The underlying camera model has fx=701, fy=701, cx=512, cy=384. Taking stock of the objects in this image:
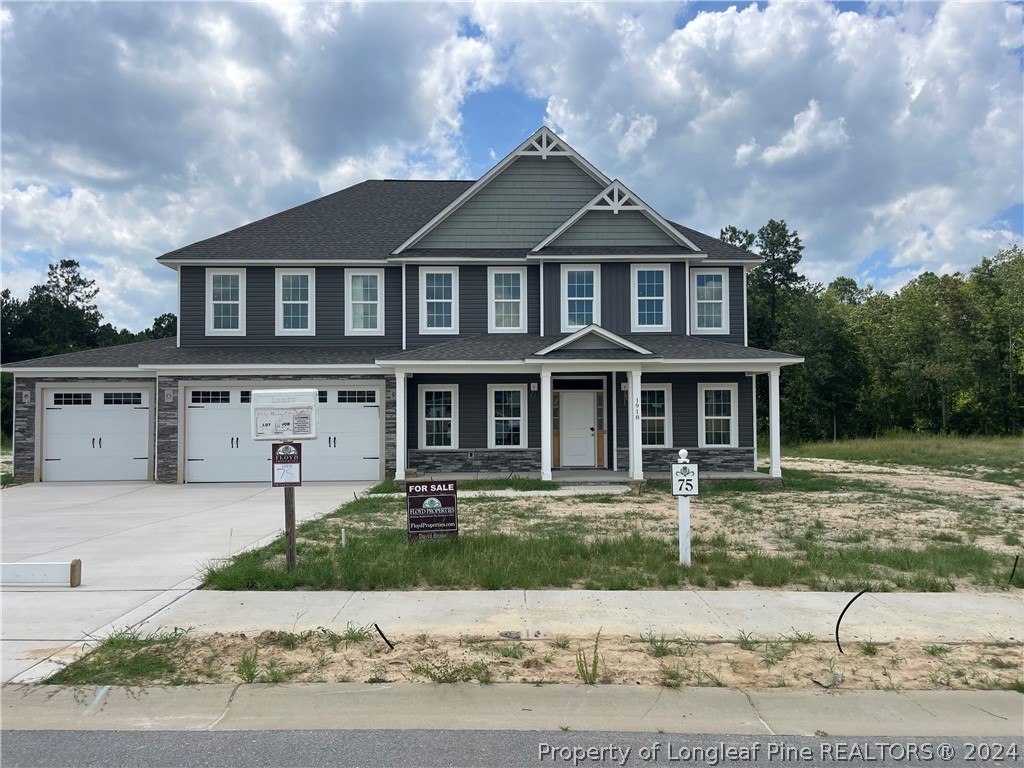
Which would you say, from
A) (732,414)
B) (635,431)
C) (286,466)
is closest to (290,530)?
(286,466)

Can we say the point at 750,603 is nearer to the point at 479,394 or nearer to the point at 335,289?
the point at 479,394

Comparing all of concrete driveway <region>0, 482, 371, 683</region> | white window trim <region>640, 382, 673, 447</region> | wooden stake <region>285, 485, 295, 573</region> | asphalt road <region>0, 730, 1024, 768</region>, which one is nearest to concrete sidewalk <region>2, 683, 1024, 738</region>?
asphalt road <region>0, 730, 1024, 768</region>

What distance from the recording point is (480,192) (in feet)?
64.7

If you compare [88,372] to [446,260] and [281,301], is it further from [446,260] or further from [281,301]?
[446,260]

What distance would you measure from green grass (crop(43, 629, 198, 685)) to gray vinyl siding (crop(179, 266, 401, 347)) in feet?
47.3

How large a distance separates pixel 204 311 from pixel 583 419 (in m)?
11.0

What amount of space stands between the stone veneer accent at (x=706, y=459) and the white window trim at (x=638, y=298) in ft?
10.8

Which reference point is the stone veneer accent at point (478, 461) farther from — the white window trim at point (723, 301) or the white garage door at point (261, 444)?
the white window trim at point (723, 301)

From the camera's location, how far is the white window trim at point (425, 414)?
1866 cm

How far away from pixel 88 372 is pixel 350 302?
6.99 meters

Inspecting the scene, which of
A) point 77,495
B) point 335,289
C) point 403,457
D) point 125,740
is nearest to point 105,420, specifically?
point 77,495

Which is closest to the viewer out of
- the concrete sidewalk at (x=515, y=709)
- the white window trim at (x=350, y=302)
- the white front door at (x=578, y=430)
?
the concrete sidewalk at (x=515, y=709)

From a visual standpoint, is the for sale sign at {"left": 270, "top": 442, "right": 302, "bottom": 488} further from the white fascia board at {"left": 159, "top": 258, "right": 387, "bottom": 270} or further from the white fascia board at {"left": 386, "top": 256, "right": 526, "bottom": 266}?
the white fascia board at {"left": 159, "top": 258, "right": 387, "bottom": 270}

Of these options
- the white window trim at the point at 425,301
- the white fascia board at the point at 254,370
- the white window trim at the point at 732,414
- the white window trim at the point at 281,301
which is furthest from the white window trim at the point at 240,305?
the white window trim at the point at 732,414
